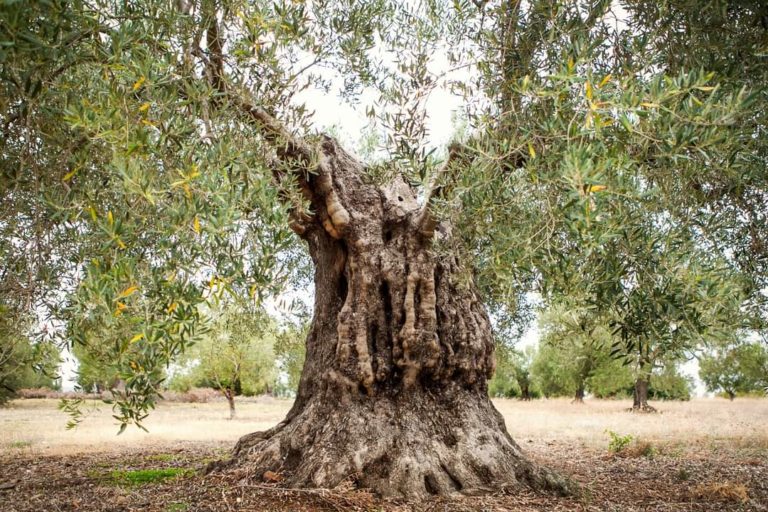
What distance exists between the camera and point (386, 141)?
6250 mm

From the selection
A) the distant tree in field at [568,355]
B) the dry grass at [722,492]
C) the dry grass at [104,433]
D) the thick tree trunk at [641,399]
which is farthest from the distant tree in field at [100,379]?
the thick tree trunk at [641,399]

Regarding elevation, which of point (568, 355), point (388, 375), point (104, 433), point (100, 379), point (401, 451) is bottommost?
point (104, 433)

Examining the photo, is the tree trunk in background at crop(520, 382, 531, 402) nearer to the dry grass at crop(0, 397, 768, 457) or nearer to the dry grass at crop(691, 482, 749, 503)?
the dry grass at crop(0, 397, 768, 457)

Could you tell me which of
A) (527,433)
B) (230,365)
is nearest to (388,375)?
(527,433)

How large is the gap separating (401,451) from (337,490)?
1.02 meters

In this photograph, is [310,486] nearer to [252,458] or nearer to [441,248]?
[252,458]

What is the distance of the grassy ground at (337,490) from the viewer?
23.6 feet

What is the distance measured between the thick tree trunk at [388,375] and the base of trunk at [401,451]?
15 millimetres

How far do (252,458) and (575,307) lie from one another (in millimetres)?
5631

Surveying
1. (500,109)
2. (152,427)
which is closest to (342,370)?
(500,109)

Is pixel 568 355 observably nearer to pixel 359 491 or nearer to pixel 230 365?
pixel 230 365

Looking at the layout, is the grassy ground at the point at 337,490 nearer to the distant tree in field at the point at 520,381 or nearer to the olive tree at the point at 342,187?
the olive tree at the point at 342,187

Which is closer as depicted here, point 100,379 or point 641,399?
point 100,379

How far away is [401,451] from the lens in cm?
769
